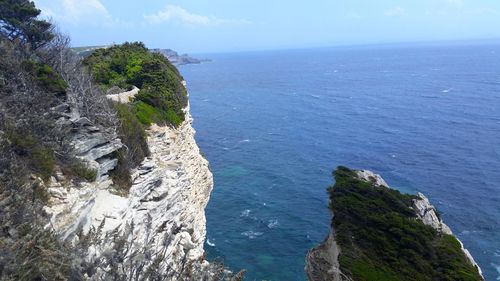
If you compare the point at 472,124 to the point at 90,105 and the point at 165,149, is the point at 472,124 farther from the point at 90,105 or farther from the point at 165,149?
the point at 90,105

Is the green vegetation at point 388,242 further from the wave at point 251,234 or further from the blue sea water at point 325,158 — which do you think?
the wave at point 251,234

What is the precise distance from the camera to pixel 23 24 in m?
24.0

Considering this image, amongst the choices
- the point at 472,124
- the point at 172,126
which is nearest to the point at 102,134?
the point at 172,126

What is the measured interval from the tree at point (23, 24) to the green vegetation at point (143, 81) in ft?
22.4

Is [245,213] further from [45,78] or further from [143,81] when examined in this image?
[45,78]

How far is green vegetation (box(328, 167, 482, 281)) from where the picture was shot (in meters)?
19.1

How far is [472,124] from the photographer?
61.7 metres

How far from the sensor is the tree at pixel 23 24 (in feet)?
78.7

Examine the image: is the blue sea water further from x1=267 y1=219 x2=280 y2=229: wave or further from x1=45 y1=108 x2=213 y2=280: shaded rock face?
x1=45 y1=108 x2=213 y2=280: shaded rock face

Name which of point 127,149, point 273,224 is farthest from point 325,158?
point 127,149

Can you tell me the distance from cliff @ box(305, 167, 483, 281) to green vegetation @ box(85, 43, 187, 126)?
1346 centimetres

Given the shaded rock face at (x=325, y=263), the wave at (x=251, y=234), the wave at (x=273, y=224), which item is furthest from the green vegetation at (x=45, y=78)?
the wave at (x=273, y=224)

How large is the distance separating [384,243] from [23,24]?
24.1 metres

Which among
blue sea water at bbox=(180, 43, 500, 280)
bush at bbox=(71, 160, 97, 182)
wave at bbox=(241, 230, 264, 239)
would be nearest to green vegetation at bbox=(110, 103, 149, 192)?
bush at bbox=(71, 160, 97, 182)
